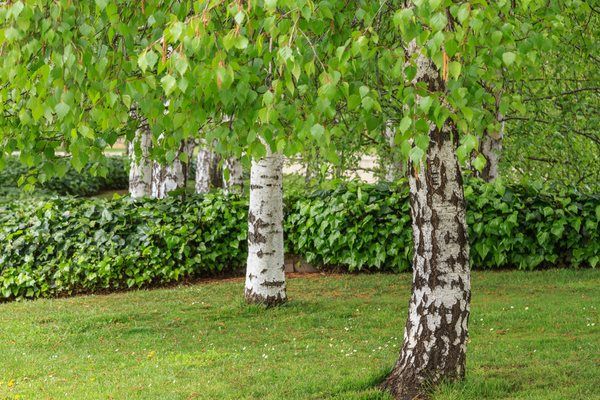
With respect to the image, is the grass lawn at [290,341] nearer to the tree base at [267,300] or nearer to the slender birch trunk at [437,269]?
the tree base at [267,300]

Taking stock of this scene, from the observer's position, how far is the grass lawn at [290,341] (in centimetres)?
719

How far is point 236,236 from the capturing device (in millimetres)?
13391

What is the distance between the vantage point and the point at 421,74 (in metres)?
6.17

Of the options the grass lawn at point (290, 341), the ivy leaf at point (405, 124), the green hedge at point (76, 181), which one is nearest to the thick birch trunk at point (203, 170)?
the green hedge at point (76, 181)

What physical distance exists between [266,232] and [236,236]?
3.00 meters

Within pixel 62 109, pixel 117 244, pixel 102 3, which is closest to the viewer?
pixel 102 3

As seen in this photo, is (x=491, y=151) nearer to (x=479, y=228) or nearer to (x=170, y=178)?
(x=479, y=228)

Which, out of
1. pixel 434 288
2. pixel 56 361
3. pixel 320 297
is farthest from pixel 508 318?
pixel 56 361

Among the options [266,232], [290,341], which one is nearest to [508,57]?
[290,341]

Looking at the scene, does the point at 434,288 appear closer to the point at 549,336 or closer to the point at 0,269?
the point at 549,336

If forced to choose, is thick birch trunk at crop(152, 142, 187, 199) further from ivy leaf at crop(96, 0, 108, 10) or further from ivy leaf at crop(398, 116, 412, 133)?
ivy leaf at crop(398, 116, 412, 133)

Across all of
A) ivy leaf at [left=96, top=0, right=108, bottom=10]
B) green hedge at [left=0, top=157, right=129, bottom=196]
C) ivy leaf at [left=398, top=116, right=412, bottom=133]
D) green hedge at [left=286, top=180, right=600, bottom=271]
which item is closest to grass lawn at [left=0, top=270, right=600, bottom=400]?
green hedge at [left=286, top=180, right=600, bottom=271]

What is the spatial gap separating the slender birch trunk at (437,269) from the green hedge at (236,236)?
5827 mm

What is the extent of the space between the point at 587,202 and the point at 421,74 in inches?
282
